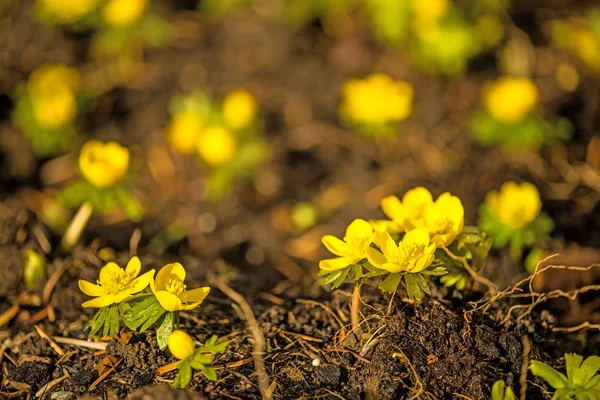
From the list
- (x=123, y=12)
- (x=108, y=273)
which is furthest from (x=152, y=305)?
(x=123, y=12)

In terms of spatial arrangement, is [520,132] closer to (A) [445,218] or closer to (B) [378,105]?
(B) [378,105]

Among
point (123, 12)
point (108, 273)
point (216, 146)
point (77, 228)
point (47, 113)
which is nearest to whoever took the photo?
point (108, 273)

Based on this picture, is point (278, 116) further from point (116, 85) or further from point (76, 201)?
point (76, 201)

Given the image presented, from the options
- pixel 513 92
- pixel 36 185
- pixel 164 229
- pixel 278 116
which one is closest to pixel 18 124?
pixel 36 185

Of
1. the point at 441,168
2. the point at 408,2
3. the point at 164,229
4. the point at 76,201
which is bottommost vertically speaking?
the point at 164,229

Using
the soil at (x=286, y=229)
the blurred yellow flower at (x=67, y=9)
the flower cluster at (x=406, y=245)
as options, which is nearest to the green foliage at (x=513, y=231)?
the soil at (x=286, y=229)

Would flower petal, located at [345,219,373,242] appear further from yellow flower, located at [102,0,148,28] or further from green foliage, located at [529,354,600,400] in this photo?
yellow flower, located at [102,0,148,28]
